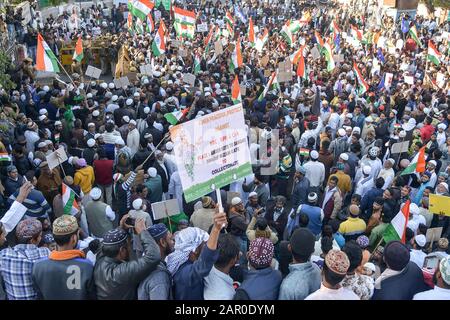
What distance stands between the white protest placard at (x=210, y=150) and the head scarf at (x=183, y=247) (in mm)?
511

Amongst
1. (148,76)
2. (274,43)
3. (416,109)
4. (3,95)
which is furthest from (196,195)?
(274,43)

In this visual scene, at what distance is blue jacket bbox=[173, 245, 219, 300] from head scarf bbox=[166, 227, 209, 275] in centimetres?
18

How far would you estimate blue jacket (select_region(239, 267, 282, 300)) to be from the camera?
3.46 m

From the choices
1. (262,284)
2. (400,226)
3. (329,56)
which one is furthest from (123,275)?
(329,56)

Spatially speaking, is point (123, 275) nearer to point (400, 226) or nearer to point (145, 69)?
point (400, 226)

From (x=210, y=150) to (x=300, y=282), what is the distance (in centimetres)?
121

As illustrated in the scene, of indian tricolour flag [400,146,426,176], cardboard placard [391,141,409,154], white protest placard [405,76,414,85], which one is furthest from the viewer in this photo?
white protest placard [405,76,414,85]

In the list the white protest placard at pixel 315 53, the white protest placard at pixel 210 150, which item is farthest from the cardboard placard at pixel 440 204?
the white protest placard at pixel 315 53

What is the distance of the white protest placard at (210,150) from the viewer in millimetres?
3689

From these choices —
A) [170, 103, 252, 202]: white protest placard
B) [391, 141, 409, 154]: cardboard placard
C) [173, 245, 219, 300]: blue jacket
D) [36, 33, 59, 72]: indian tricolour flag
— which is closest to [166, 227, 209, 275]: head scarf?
[173, 245, 219, 300]: blue jacket

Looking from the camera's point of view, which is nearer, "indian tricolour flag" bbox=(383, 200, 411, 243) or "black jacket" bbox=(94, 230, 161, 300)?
"black jacket" bbox=(94, 230, 161, 300)

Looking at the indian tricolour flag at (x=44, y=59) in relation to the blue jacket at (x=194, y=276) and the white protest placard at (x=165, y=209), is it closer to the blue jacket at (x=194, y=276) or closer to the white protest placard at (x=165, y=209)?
the white protest placard at (x=165, y=209)

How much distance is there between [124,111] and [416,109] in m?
6.67

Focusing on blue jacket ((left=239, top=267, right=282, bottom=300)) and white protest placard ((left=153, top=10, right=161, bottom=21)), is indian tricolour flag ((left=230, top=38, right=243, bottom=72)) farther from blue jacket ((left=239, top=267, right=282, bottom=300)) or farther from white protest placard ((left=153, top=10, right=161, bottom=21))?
blue jacket ((left=239, top=267, right=282, bottom=300))
